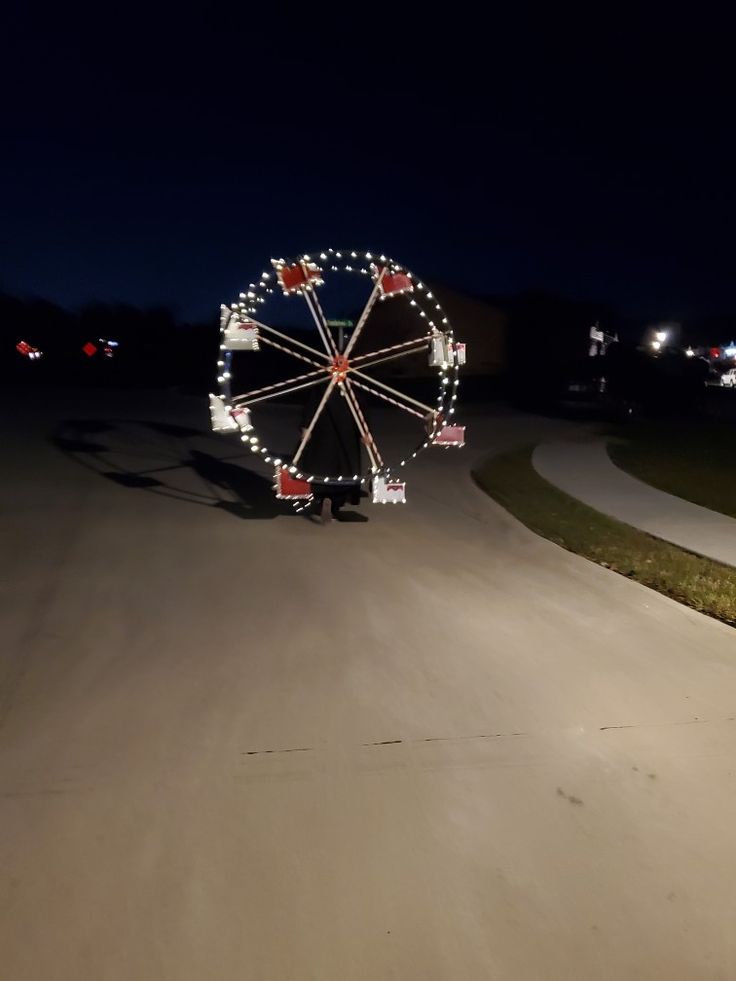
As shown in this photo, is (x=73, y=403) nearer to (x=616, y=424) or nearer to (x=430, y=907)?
(x=616, y=424)

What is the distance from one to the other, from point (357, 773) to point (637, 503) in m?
9.25

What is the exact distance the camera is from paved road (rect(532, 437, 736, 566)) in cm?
1036

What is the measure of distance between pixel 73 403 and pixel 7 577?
68.0ft

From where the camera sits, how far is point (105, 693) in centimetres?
547

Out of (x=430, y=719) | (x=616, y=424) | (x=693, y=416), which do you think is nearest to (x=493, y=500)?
(x=430, y=719)

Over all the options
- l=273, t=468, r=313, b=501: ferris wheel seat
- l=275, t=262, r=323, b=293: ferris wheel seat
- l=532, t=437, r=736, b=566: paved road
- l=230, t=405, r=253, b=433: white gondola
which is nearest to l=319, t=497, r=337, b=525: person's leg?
l=273, t=468, r=313, b=501: ferris wheel seat

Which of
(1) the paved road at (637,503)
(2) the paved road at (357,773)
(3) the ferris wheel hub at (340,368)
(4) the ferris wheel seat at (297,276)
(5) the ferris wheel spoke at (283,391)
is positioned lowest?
(1) the paved road at (637,503)

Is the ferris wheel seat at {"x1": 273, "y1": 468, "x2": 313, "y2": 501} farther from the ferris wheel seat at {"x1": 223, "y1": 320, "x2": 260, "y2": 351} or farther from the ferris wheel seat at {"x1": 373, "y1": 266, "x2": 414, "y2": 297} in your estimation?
the ferris wheel seat at {"x1": 373, "y1": 266, "x2": 414, "y2": 297}

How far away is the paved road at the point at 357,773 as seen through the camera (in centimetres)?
336

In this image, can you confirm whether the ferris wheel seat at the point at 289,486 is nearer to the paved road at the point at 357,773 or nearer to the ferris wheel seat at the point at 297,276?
the paved road at the point at 357,773

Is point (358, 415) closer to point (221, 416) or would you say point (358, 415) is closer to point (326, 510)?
point (326, 510)

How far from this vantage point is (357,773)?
458 centimetres

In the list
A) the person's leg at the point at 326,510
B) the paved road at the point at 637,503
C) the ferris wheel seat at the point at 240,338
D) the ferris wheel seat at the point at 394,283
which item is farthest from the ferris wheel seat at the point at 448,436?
the paved road at the point at 637,503

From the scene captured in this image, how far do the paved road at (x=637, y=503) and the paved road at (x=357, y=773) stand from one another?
2.27 m
